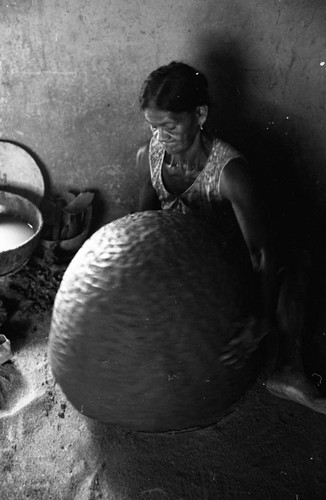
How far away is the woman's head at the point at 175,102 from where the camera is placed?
226cm

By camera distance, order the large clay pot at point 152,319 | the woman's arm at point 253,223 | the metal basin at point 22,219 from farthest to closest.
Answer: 1. the metal basin at point 22,219
2. the woman's arm at point 253,223
3. the large clay pot at point 152,319

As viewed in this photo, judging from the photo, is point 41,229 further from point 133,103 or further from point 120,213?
point 133,103

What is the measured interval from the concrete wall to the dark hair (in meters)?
0.55

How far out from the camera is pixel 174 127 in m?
2.33

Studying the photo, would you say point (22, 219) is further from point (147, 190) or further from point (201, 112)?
point (201, 112)

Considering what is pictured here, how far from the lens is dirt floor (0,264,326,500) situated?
2.21 meters

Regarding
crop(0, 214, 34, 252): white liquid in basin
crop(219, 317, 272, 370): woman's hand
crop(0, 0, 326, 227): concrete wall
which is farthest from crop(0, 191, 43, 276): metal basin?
crop(219, 317, 272, 370): woman's hand

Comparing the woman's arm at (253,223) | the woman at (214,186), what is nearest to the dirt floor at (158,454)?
the woman at (214,186)

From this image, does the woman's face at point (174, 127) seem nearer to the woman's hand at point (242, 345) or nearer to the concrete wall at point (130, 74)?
the concrete wall at point (130, 74)

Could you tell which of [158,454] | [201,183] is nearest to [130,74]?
[201,183]

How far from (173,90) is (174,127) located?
158 millimetres

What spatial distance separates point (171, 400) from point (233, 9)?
193 centimetres

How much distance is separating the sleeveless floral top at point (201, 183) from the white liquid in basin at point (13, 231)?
1126 millimetres

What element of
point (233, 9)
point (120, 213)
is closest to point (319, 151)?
point (233, 9)
